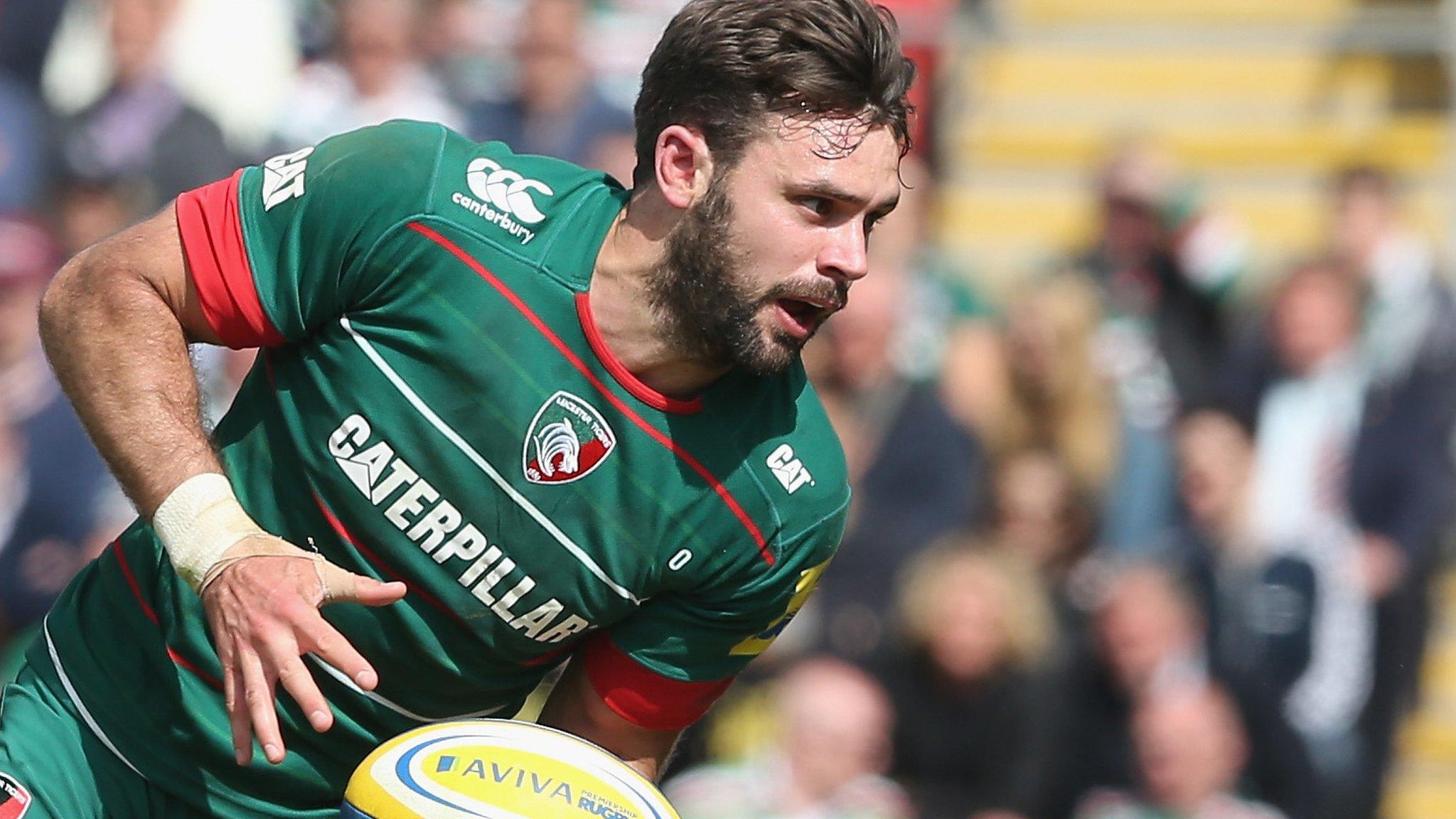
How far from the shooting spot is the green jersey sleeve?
10.5ft

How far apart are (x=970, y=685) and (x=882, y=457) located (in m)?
0.89

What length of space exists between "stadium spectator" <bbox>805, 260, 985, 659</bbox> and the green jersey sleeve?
3857mm

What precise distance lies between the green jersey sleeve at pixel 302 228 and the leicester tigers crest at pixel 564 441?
14.2 inches

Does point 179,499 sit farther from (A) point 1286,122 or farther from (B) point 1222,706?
A: (A) point 1286,122

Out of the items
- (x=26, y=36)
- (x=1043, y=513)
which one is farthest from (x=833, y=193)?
(x=26, y=36)

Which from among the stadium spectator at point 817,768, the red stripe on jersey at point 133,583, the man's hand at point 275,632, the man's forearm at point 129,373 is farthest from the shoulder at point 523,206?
the stadium spectator at point 817,768

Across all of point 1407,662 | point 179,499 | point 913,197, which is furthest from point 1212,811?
point 179,499

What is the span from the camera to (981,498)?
714 cm

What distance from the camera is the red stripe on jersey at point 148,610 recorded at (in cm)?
337

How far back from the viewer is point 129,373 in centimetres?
313

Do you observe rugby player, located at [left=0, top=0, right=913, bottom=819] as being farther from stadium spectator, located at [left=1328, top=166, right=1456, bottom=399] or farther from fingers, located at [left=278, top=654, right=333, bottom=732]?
stadium spectator, located at [left=1328, top=166, right=1456, bottom=399]

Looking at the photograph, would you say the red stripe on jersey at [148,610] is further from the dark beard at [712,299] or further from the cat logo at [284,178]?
the dark beard at [712,299]

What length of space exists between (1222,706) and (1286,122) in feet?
11.6

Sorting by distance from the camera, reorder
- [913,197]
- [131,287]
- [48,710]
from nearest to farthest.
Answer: [131,287], [48,710], [913,197]
